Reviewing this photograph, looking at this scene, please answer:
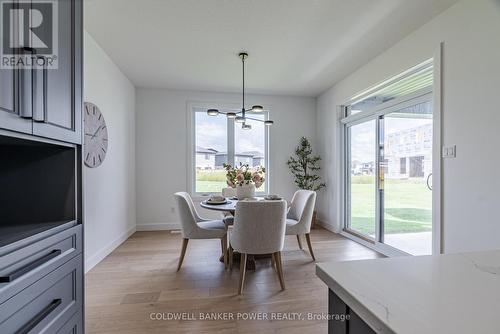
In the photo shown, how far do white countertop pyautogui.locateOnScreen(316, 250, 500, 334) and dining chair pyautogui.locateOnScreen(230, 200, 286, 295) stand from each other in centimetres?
138

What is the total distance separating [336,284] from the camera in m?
0.66

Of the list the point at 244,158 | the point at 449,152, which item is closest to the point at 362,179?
the point at 449,152

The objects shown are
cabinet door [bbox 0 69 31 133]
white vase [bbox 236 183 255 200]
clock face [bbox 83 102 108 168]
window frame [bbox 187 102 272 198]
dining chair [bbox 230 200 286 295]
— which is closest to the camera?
cabinet door [bbox 0 69 31 133]

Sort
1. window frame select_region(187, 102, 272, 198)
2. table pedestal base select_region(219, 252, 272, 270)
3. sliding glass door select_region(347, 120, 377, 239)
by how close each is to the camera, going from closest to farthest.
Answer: table pedestal base select_region(219, 252, 272, 270) < sliding glass door select_region(347, 120, 377, 239) < window frame select_region(187, 102, 272, 198)

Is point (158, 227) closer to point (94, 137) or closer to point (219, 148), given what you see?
point (219, 148)

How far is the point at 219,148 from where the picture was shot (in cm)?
478

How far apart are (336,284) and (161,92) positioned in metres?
4.59

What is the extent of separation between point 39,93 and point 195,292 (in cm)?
195

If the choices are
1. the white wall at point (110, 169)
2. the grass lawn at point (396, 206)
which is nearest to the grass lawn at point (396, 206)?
the grass lawn at point (396, 206)

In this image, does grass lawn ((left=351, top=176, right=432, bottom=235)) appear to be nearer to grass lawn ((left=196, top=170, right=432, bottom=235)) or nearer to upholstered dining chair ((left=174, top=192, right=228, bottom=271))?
grass lawn ((left=196, top=170, right=432, bottom=235))

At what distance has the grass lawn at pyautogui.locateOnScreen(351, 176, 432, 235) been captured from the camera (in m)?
2.79

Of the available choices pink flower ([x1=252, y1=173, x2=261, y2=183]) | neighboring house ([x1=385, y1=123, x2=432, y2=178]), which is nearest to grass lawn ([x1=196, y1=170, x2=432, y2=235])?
neighboring house ([x1=385, y1=123, x2=432, y2=178])

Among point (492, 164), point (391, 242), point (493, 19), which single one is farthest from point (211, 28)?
point (391, 242)

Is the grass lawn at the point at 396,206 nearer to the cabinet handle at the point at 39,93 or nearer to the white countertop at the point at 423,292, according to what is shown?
the white countertop at the point at 423,292
